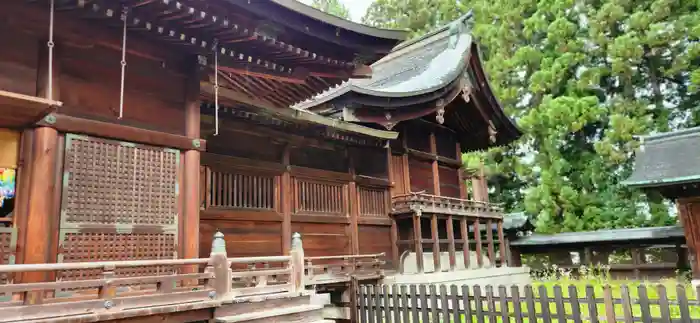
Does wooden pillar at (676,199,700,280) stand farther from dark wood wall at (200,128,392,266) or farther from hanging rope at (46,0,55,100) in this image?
hanging rope at (46,0,55,100)

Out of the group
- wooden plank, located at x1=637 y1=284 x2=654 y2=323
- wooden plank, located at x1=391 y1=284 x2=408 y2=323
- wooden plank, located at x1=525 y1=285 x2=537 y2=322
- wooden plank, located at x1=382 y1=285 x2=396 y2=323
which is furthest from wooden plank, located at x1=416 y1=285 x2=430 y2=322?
wooden plank, located at x1=637 y1=284 x2=654 y2=323

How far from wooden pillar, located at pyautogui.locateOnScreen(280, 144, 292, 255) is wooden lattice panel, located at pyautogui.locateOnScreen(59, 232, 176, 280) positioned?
3602 millimetres

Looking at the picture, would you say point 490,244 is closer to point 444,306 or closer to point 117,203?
point 444,306

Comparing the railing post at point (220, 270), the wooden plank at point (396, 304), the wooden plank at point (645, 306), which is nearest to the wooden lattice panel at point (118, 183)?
the railing post at point (220, 270)

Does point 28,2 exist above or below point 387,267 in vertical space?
above

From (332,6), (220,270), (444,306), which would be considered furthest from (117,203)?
(332,6)

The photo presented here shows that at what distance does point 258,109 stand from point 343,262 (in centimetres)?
401

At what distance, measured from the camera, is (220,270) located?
5941mm

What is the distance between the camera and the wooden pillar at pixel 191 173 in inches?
266

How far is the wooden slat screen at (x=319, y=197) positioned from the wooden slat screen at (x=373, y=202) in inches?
26.4

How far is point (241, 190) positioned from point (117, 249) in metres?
3.61

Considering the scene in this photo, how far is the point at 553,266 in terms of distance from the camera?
67.3 ft

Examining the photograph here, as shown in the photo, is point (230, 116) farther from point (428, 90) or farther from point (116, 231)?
point (428, 90)

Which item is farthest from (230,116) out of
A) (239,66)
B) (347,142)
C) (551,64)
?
(551,64)
